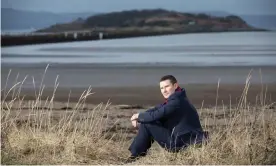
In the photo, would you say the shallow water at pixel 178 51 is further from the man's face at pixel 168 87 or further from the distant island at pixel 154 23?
the man's face at pixel 168 87

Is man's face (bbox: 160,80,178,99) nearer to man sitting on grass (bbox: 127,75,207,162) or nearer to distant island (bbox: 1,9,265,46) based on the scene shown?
man sitting on grass (bbox: 127,75,207,162)

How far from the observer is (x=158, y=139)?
5.13 metres

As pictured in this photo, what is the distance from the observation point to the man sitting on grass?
504cm

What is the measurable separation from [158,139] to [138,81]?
1.78 m

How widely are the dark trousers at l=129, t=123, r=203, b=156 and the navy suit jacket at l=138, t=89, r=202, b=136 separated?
0.16 feet

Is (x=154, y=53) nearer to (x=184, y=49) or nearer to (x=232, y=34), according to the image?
(x=184, y=49)

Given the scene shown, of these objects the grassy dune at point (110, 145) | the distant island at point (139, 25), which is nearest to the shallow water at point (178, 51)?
the distant island at point (139, 25)

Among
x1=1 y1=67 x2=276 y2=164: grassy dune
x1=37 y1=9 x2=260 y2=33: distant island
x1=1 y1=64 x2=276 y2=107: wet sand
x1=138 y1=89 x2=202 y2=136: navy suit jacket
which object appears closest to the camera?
x1=138 y1=89 x2=202 y2=136: navy suit jacket

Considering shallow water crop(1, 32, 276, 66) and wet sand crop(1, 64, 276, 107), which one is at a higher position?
shallow water crop(1, 32, 276, 66)

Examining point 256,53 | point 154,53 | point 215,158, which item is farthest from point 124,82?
point 215,158

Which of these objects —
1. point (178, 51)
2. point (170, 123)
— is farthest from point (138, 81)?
point (170, 123)

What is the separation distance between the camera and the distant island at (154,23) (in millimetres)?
6859

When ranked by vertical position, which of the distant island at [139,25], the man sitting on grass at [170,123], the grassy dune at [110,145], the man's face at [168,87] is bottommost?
the grassy dune at [110,145]

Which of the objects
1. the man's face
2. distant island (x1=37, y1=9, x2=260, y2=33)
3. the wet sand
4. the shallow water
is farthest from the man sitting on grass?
distant island (x1=37, y1=9, x2=260, y2=33)
